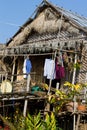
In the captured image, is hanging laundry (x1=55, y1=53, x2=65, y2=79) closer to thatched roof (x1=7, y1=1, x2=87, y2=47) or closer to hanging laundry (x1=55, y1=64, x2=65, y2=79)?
hanging laundry (x1=55, y1=64, x2=65, y2=79)

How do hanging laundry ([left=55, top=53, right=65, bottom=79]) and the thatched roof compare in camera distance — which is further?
the thatched roof

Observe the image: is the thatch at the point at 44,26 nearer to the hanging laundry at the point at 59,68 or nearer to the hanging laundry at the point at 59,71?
the hanging laundry at the point at 59,68

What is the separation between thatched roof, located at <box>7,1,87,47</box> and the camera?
15896mm

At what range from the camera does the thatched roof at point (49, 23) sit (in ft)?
52.2

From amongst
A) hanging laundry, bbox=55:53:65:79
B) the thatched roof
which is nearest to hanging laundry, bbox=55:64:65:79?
hanging laundry, bbox=55:53:65:79

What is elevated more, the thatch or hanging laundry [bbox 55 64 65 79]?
the thatch

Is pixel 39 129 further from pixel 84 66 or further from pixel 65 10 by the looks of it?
pixel 65 10

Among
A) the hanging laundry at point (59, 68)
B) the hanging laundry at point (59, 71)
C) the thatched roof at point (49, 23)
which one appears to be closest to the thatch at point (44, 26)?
the thatched roof at point (49, 23)

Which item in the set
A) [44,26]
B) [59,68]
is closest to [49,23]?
[44,26]

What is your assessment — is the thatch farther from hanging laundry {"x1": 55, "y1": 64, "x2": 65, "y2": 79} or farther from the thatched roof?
hanging laundry {"x1": 55, "y1": 64, "x2": 65, "y2": 79}

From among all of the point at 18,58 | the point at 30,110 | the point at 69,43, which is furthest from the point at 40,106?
the point at 18,58

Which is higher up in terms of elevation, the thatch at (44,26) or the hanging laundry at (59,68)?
the thatch at (44,26)

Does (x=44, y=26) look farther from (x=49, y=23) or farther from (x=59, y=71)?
(x=59, y=71)

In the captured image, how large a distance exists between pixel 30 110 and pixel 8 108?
85cm
